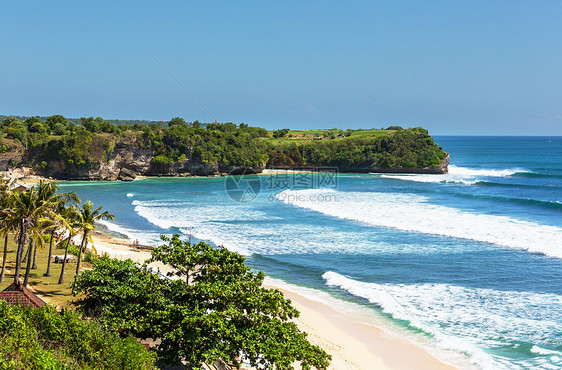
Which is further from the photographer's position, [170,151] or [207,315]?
[170,151]

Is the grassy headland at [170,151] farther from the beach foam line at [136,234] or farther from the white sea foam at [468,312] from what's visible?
the white sea foam at [468,312]

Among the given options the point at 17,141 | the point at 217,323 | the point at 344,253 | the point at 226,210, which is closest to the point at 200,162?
the point at 17,141

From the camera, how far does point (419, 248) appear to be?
30.9 m

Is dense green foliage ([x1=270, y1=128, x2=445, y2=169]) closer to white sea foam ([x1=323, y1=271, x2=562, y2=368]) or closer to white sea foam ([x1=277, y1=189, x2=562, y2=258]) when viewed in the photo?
white sea foam ([x1=277, y1=189, x2=562, y2=258])

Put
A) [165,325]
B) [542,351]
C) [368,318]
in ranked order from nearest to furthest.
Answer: [165,325] < [542,351] < [368,318]

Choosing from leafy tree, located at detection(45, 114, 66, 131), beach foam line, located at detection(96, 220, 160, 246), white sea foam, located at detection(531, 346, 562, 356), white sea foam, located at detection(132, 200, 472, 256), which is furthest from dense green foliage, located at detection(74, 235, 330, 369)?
leafy tree, located at detection(45, 114, 66, 131)

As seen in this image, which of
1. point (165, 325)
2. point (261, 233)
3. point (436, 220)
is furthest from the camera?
point (436, 220)

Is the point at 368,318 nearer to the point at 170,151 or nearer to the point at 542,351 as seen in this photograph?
the point at 542,351

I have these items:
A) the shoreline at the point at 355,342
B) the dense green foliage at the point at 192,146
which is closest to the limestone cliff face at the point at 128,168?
the dense green foliage at the point at 192,146

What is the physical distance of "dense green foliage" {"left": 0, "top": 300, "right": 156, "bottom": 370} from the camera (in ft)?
32.5

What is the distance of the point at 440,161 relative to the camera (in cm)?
9588

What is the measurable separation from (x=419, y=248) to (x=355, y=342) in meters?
14.6

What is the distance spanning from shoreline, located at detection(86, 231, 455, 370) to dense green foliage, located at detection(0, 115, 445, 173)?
67748mm

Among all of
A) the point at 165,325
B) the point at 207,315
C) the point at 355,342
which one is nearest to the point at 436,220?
the point at 355,342
